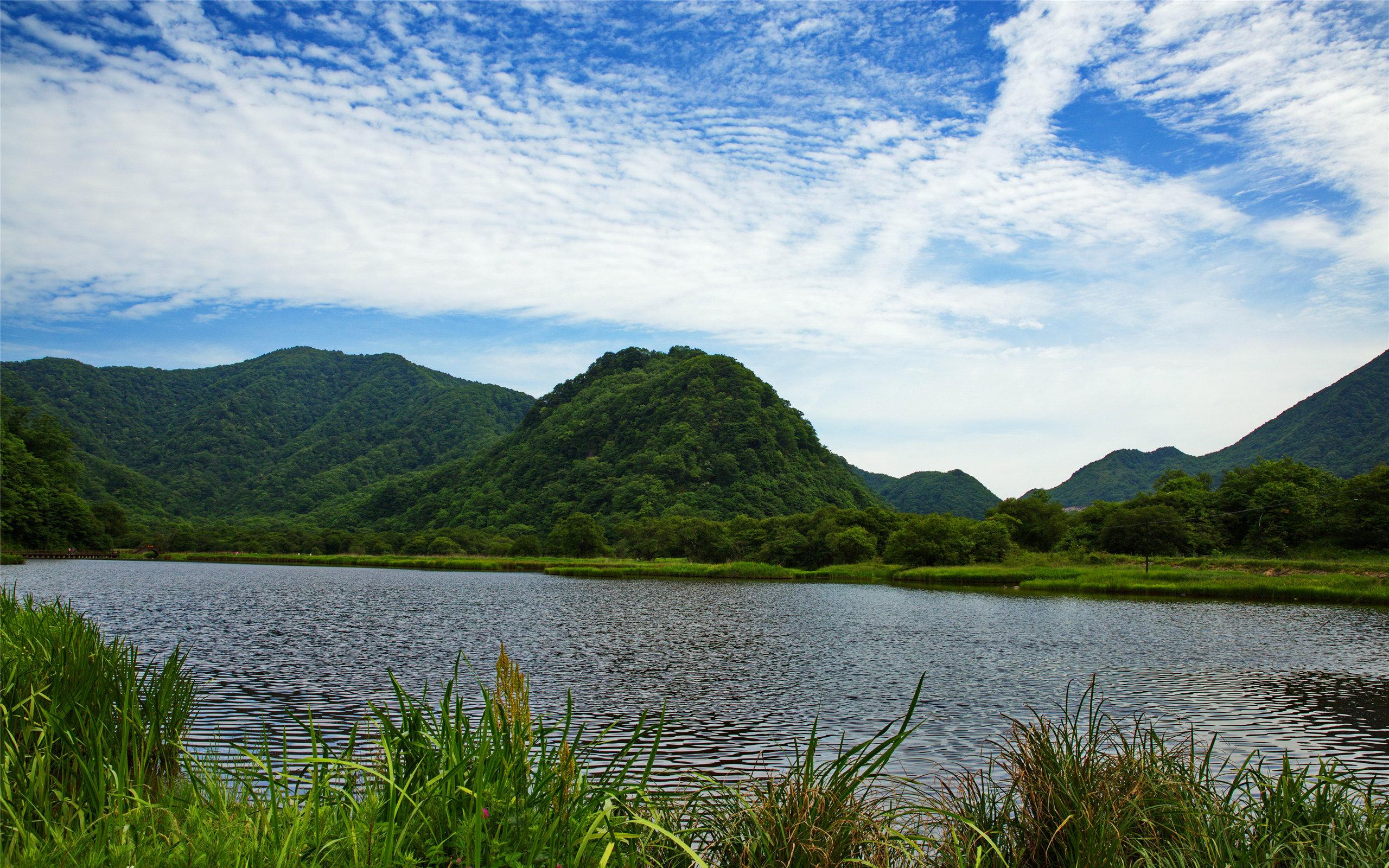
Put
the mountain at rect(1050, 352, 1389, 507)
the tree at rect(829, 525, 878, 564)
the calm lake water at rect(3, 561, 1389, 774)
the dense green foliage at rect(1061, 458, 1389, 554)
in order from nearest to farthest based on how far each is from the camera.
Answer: the calm lake water at rect(3, 561, 1389, 774), the dense green foliage at rect(1061, 458, 1389, 554), the tree at rect(829, 525, 878, 564), the mountain at rect(1050, 352, 1389, 507)

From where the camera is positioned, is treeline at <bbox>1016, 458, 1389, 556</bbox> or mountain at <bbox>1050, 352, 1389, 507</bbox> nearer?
treeline at <bbox>1016, 458, 1389, 556</bbox>

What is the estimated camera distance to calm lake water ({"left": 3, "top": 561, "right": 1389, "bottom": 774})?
51.7ft

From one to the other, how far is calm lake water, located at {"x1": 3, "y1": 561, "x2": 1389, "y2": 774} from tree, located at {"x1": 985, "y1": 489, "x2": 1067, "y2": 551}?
5219 centimetres

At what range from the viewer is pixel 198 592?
4900cm

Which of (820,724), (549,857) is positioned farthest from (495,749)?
(820,724)

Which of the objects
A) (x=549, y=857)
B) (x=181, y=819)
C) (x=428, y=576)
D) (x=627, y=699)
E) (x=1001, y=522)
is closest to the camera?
(x=549, y=857)

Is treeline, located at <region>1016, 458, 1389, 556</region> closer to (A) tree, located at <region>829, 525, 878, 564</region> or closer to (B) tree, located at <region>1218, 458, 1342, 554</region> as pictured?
(B) tree, located at <region>1218, 458, 1342, 554</region>

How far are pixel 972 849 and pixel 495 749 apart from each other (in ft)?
14.8

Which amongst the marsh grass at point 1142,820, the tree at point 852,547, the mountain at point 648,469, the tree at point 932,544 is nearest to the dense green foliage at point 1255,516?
the tree at point 932,544

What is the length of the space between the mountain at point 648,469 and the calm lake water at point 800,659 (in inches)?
4064

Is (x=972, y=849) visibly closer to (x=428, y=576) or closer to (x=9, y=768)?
(x=9, y=768)

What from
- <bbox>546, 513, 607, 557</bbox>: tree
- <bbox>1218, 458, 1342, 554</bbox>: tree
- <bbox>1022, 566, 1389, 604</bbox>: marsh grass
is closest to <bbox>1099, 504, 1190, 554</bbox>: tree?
<bbox>1218, 458, 1342, 554</bbox>: tree

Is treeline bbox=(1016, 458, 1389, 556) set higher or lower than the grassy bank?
higher

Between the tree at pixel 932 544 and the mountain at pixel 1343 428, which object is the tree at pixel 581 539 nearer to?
the tree at pixel 932 544
